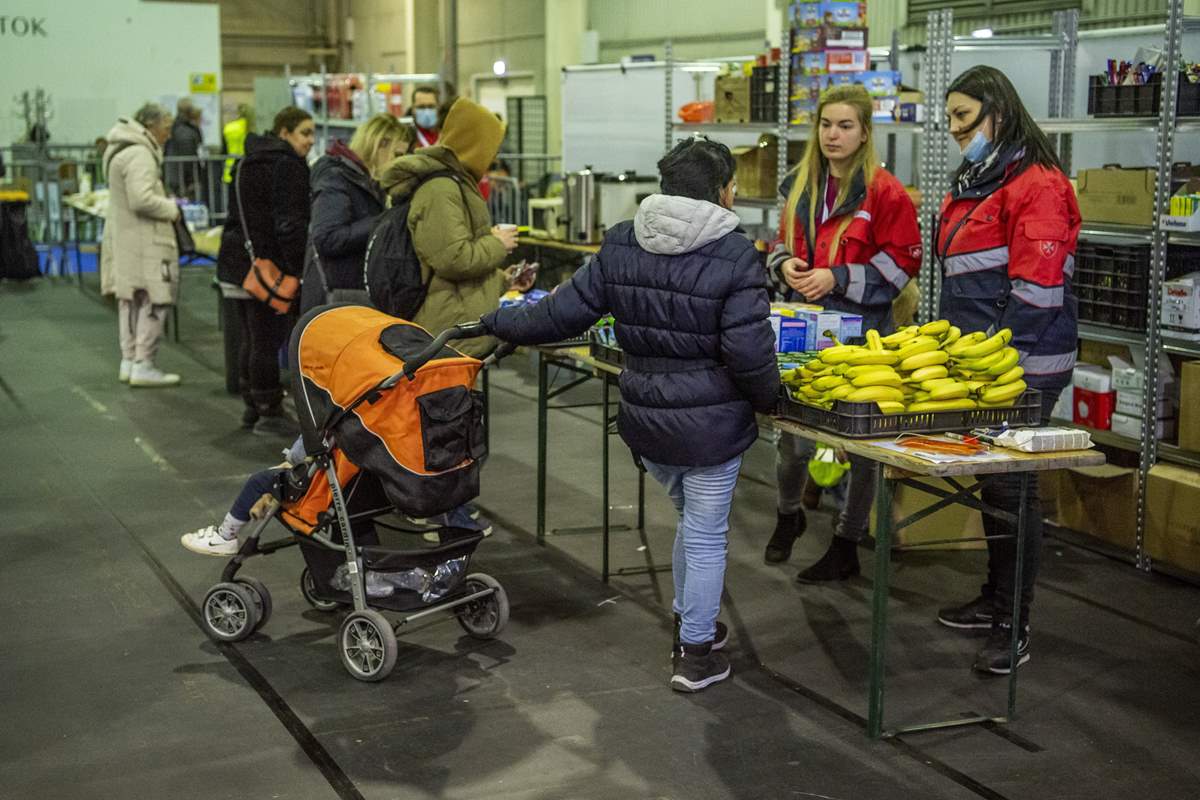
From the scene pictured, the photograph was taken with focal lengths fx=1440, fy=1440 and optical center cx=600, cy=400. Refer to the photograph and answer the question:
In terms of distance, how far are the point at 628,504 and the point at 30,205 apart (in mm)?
10844

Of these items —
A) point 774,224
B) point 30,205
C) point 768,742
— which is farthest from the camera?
point 30,205

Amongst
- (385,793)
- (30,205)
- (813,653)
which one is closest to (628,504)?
(813,653)

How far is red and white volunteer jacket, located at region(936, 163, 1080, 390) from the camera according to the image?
4.07 m

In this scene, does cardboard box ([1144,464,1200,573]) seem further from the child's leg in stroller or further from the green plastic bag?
the child's leg in stroller

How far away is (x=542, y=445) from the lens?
17.6ft

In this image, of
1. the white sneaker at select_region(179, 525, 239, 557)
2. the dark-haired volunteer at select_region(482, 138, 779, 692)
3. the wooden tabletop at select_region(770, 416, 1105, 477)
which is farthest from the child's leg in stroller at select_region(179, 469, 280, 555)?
the wooden tabletop at select_region(770, 416, 1105, 477)

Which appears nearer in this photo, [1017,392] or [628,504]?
[1017,392]

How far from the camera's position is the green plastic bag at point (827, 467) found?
17.9 ft

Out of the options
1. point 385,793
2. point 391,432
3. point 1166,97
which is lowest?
point 385,793

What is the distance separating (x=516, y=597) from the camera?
16.1 feet

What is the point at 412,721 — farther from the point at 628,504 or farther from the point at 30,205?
the point at 30,205

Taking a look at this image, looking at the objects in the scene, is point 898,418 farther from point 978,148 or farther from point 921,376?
point 978,148

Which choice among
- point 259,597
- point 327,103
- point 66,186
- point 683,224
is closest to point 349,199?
point 259,597

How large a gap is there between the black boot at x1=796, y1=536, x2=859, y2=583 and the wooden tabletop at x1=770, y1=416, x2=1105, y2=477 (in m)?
1.38
